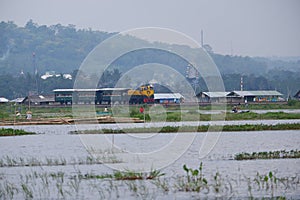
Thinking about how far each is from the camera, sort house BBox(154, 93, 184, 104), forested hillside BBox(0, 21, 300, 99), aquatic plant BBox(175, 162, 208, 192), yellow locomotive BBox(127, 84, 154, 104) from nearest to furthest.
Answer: aquatic plant BBox(175, 162, 208, 192) < yellow locomotive BBox(127, 84, 154, 104) < house BBox(154, 93, 184, 104) < forested hillside BBox(0, 21, 300, 99)

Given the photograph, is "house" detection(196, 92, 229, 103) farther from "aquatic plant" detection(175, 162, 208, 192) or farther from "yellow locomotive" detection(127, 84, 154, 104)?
"aquatic plant" detection(175, 162, 208, 192)

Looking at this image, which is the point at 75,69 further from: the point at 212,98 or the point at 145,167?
the point at 145,167

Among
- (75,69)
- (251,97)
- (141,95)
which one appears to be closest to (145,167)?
(141,95)

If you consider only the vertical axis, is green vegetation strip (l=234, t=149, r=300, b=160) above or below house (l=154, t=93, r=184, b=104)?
below

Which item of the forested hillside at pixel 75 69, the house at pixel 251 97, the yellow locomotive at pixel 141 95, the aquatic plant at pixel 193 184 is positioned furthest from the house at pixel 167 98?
the aquatic plant at pixel 193 184

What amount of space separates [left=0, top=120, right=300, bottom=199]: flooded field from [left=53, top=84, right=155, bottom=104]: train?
38.8 metres

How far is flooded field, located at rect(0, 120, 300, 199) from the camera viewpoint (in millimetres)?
16938

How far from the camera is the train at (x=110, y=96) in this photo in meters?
73.6

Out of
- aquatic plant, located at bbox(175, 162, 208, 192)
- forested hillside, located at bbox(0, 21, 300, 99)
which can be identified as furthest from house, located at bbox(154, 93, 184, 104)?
aquatic plant, located at bbox(175, 162, 208, 192)

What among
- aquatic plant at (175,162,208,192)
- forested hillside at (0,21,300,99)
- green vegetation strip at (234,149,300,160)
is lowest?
aquatic plant at (175,162,208,192)

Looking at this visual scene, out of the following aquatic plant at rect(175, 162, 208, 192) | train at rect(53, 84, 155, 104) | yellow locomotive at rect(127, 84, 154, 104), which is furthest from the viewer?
train at rect(53, 84, 155, 104)

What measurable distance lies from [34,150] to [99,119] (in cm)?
1818

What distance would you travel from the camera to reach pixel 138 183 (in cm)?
1803

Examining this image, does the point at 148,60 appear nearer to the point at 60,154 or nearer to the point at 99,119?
the point at 99,119
